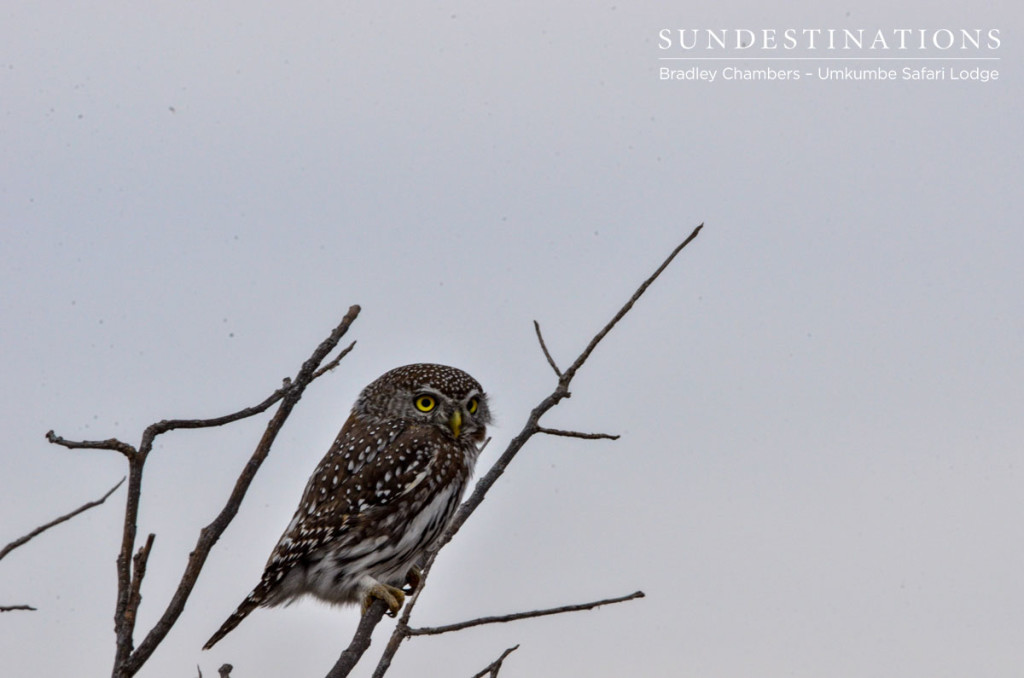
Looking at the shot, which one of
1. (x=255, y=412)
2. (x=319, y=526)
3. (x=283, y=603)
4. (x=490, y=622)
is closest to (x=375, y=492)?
(x=319, y=526)

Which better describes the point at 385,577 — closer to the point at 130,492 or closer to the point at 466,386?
the point at 466,386

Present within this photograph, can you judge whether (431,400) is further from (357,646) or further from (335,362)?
(335,362)

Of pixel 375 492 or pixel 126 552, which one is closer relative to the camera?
pixel 126 552

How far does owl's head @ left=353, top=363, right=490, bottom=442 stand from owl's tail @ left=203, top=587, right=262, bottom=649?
6.08ft

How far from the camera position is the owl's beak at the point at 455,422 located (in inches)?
338

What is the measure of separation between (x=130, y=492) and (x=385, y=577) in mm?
4592

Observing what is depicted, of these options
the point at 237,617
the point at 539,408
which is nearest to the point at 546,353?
the point at 539,408

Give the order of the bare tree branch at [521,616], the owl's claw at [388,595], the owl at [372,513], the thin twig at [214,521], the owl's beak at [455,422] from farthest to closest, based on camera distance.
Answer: the owl's beak at [455,422]
the owl at [372,513]
the owl's claw at [388,595]
the bare tree branch at [521,616]
the thin twig at [214,521]

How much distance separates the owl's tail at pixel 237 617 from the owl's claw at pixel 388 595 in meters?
0.70

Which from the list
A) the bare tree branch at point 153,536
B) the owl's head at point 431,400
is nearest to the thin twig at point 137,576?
the bare tree branch at point 153,536

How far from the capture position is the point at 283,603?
7602 mm

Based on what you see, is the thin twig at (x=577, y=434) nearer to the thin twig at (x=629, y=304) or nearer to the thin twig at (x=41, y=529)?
the thin twig at (x=629, y=304)

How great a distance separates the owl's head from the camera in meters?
8.65

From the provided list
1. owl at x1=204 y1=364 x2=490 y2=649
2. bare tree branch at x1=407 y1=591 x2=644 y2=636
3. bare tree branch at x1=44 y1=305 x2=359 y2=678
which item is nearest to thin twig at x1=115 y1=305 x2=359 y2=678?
bare tree branch at x1=44 y1=305 x2=359 y2=678
